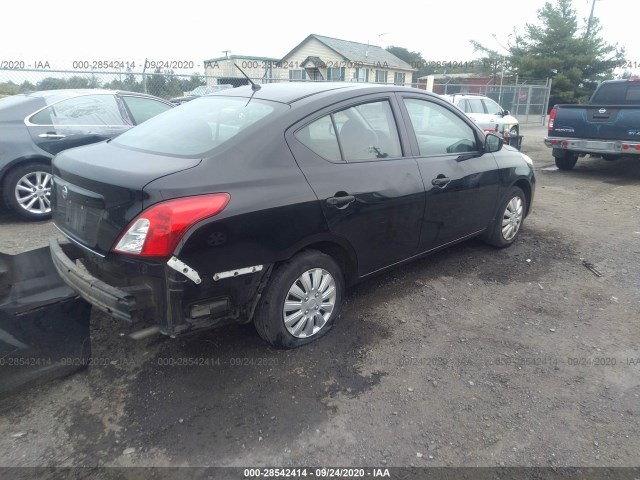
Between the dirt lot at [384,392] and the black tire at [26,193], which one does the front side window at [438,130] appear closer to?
the dirt lot at [384,392]

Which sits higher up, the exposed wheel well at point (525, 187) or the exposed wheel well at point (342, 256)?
the exposed wheel well at point (525, 187)

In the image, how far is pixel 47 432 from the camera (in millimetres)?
2475

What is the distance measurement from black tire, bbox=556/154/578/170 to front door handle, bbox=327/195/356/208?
9.22m

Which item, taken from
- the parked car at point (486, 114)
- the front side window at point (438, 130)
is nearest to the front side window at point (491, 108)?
the parked car at point (486, 114)

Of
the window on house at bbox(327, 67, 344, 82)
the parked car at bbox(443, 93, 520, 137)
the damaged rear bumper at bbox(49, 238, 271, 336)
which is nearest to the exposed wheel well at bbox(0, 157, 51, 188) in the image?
the damaged rear bumper at bbox(49, 238, 271, 336)

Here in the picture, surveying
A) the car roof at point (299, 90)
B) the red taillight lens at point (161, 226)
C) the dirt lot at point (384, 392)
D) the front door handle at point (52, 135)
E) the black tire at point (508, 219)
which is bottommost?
the dirt lot at point (384, 392)

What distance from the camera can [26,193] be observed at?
5707mm

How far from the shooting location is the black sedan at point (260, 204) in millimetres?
2486

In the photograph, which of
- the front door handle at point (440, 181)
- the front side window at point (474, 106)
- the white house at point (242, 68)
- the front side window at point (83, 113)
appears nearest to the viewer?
the front door handle at point (440, 181)

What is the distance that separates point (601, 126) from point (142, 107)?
27.6 feet

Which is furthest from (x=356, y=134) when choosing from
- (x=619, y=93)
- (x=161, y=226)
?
(x=619, y=93)

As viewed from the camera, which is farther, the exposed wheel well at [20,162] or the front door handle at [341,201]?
the exposed wheel well at [20,162]

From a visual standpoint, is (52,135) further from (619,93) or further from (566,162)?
(619,93)

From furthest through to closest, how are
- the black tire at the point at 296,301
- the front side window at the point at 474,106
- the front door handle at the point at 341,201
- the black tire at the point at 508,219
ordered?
the front side window at the point at 474,106 → the black tire at the point at 508,219 → the front door handle at the point at 341,201 → the black tire at the point at 296,301
